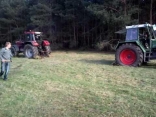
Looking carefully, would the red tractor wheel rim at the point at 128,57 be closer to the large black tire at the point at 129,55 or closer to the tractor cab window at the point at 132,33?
the large black tire at the point at 129,55

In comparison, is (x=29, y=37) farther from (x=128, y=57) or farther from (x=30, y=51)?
(x=128, y=57)

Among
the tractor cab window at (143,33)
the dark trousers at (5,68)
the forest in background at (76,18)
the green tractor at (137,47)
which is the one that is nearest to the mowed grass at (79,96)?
the dark trousers at (5,68)

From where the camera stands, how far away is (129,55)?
980 centimetres

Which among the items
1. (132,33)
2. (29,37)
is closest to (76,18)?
(29,37)

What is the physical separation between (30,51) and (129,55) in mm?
7294

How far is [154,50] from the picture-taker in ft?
30.3

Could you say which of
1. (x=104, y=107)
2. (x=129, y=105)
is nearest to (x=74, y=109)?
(x=104, y=107)

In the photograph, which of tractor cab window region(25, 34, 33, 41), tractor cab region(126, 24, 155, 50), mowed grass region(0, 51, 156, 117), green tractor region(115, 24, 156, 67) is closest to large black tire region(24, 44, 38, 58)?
tractor cab window region(25, 34, 33, 41)

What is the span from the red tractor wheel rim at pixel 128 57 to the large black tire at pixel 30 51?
6.39 metres

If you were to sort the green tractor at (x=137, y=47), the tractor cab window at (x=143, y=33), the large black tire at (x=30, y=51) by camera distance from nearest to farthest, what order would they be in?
the green tractor at (x=137, y=47)
the tractor cab window at (x=143, y=33)
the large black tire at (x=30, y=51)

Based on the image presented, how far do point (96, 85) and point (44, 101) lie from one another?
1804mm

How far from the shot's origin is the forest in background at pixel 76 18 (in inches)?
685

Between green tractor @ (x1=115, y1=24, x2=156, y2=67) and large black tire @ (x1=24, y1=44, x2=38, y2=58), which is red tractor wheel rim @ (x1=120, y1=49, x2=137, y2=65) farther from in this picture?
large black tire @ (x1=24, y1=44, x2=38, y2=58)

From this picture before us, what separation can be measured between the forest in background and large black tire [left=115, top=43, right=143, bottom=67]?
22.9 feet
